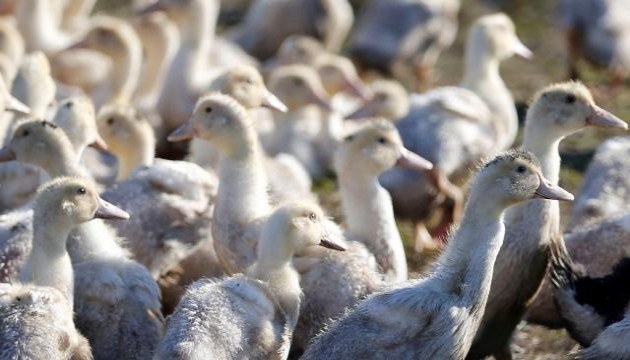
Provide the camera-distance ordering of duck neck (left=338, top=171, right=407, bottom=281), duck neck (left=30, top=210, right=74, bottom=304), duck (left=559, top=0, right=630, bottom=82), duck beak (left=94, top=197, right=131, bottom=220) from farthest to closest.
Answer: duck (left=559, top=0, right=630, bottom=82) → duck neck (left=338, top=171, right=407, bottom=281) → duck beak (left=94, top=197, right=131, bottom=220) → duck neck (left=30, top=210, right=74, bottom=304)

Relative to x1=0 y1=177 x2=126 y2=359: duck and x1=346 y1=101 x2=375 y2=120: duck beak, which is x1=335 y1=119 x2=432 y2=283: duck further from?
x1=346 y1=101 x2=375 y2=120: duck beak

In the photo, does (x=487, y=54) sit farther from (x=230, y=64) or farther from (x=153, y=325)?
(x=153, y=325)

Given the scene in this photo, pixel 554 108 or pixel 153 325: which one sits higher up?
pixel 554 108

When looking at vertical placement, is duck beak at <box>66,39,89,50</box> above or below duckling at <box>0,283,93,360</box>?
below

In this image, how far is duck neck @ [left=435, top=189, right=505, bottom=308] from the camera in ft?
19.4

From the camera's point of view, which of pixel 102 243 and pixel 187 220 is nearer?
pixel 102 243

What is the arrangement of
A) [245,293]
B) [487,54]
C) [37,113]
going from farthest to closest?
[487,54], [37,113], [245,293]

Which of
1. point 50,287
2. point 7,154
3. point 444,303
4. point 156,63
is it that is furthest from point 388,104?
point 50,287

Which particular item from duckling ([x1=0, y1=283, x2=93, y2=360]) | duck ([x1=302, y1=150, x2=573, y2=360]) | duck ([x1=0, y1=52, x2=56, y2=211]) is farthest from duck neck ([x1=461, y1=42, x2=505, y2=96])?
duckling ([x1=0, y1=283, x2=93, y2=360])

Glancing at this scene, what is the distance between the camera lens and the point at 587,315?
6688 mm

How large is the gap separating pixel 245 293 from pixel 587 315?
164cm

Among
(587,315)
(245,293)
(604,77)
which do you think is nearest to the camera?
(245,293)

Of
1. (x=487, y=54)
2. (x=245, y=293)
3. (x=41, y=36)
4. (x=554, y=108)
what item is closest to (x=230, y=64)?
(x=41, y=36)

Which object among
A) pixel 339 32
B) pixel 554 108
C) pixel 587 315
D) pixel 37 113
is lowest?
pixel 339 32
